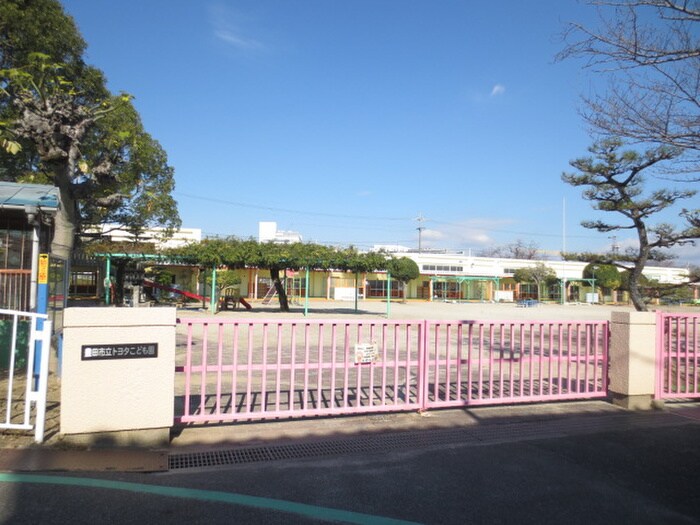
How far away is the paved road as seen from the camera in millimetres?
3549

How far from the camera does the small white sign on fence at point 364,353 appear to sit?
6.12 meters

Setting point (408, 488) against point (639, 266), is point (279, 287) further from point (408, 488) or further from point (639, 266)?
point (408, 488)

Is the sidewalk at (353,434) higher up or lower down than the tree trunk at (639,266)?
lower down

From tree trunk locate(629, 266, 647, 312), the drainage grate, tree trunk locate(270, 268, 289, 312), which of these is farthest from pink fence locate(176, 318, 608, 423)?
tree trunk locate(270, 268, 289, 312)

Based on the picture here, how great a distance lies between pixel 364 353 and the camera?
20.2ft

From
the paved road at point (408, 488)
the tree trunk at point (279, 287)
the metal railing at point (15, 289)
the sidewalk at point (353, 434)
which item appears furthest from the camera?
the tree trunk at point (279, 287)

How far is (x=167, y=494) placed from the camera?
383 cm

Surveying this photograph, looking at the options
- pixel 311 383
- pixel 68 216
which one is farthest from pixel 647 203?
pixel 68 216

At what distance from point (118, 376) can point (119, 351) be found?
0.76 ft

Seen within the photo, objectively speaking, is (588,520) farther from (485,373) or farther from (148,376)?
(485,373)

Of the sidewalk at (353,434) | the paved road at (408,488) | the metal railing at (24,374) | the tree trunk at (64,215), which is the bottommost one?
the sidewalk at (353,434)

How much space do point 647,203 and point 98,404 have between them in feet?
39.2

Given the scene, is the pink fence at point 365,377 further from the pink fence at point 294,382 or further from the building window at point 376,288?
the building window at point 376,288

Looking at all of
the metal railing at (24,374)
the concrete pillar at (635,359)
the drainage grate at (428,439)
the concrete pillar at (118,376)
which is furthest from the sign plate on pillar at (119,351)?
the concrete pillar at (635,359)
